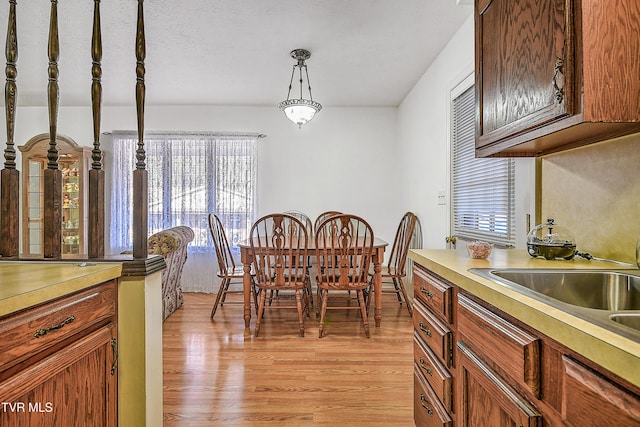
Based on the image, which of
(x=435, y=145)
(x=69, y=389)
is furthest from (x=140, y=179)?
(x=435, y=145)

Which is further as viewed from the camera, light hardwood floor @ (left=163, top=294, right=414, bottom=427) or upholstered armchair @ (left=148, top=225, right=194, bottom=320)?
upholstered armchair @ (left=148, top=225, right=194, bottom=320)

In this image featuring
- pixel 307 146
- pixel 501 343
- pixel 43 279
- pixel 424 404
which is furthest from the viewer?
pixel 307 146

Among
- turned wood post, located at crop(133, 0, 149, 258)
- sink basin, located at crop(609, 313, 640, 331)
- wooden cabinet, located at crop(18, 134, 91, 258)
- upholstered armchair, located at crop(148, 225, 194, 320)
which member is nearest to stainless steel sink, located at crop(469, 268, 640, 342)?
sink basin, located at crop(609, 313, 640, 331)

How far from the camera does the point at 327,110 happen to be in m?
5.05

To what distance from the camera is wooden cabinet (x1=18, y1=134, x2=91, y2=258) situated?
448 centimetres

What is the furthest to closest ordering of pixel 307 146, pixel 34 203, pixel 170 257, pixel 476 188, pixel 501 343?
pixel 307 146, pixel 34 203, pixel 170 257, pixel 476 188, pixel 501 343

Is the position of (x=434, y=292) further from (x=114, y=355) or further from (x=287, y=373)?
(x=287, y=373)

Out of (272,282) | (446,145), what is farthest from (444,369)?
(446,145)

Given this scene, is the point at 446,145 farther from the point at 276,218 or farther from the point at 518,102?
the point at 518,102

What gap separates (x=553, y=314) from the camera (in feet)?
2.44

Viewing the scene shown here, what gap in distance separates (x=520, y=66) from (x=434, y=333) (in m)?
1.06

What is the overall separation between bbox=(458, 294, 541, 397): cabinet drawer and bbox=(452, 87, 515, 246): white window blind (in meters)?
1.26

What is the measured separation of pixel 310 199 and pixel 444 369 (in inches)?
152

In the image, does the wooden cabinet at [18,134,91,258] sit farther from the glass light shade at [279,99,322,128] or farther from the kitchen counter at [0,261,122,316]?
the kitchen counter at [0,261,122,316]
